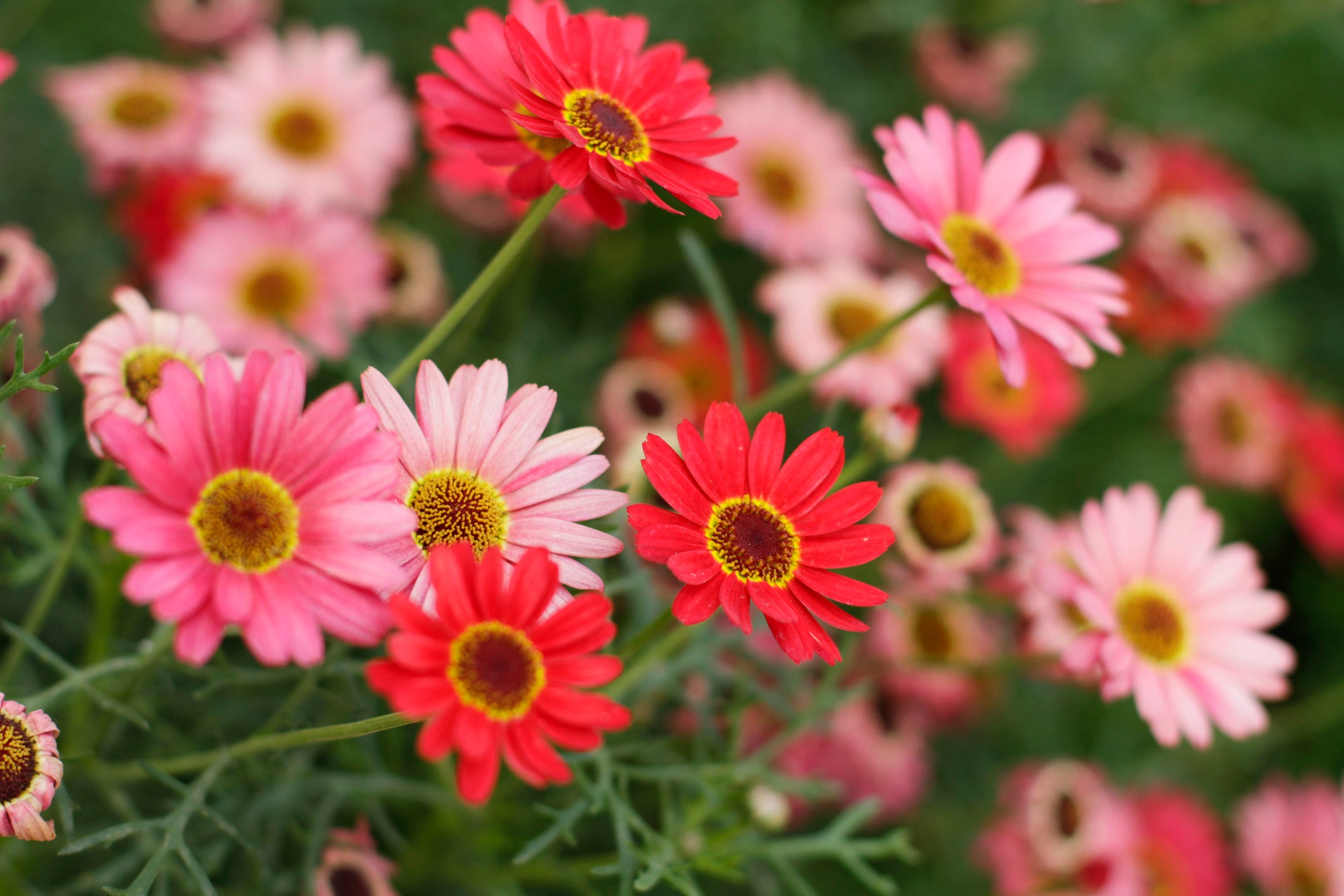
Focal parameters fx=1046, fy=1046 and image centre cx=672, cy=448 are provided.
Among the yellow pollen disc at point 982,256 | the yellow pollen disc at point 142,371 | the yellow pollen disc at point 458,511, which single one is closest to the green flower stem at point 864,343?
the yellow pollen disc at point 982,256

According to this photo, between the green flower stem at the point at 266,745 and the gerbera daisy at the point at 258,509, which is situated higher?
the gerbera daisy at the point at 258,509

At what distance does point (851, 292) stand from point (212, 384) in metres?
1.44

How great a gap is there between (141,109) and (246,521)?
1.50m

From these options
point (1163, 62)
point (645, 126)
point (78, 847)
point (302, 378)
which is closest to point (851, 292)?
point (645, 126)

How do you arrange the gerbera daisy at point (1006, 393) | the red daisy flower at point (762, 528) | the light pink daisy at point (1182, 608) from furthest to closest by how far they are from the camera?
1. the gerbera daisy at point (1006, 393)
2. the light pink daisy at point (1182, 608)
3. the red daisy flower at point (762, 528)

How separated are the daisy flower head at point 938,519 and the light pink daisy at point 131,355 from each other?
38.3 inches

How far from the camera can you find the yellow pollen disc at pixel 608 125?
1000 mm

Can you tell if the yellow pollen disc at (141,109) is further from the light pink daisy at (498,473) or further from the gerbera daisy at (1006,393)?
the gerbera daisy at (1006,393)

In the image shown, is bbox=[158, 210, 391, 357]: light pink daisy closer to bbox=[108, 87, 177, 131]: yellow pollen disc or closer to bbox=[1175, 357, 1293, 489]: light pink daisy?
bbox=[108, 87, 177, 131]: yellow pollen disc

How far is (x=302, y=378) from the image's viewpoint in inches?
31.7

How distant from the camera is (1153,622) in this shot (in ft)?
4.34

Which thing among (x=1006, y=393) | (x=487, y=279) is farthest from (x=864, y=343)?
(x=1006, y=393)

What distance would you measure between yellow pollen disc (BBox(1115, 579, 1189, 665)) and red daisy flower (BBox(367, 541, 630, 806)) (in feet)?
2.54

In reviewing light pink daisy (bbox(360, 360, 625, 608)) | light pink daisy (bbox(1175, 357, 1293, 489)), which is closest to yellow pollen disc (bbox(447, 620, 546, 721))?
light pink daisy (bbox(360, 360, 625, 608))
